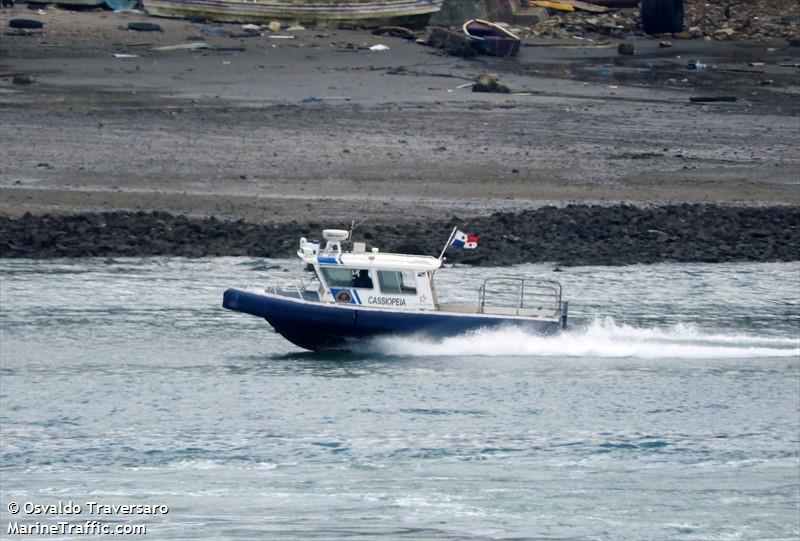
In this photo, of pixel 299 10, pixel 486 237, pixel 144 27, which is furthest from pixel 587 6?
pixel 486 237

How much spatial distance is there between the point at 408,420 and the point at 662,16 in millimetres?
32366

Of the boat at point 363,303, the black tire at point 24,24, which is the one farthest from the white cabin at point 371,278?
the black tire at point 24,24

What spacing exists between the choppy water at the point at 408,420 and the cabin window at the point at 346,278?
109cm

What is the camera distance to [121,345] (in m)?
23.8

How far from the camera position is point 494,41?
4491 centimetres

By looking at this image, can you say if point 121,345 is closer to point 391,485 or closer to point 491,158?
point 391,485

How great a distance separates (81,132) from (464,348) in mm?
14242

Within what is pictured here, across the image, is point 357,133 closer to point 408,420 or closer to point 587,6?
point 408,420

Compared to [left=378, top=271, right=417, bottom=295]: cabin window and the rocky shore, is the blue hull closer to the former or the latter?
[left=378, top=271, right=417, bottom=295]: cabin window

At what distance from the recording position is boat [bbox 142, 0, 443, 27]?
4641 centimetres

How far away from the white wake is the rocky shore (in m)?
4.91

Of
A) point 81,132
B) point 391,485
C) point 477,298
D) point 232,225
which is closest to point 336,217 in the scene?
point 232,225

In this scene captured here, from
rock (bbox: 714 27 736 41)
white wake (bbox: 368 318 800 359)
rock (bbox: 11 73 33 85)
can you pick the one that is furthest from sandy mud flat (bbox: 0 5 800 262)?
rock (bbox: 714 27 736 41)

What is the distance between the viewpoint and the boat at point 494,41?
147ft
